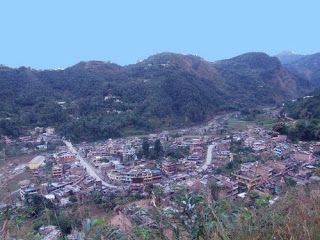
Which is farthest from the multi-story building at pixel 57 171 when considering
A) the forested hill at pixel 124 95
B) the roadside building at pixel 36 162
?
the forested hill at pixel 124 95

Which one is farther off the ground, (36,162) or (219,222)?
(219,222)

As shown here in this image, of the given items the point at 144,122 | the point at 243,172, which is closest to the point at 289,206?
the point at 243,172

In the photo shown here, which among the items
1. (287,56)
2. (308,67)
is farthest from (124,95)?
(287,56)

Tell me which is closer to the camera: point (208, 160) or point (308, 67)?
point (208, 160)

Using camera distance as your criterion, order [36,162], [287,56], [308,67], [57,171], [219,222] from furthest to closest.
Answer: [287,56] < [308,67] < [36,162] < [57,171] < [219,222]

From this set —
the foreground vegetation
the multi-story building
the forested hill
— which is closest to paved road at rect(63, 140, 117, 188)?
the multi-story building

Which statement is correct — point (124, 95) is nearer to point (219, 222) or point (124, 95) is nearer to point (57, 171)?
point (57, 171)

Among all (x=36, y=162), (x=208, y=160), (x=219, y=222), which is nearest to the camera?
(x=219, y=222)

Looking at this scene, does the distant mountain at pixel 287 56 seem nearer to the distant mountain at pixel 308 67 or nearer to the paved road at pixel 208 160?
the distant mountain at pixel 308 67

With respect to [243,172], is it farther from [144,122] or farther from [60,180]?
[144,122]
